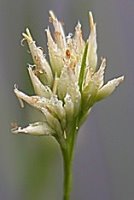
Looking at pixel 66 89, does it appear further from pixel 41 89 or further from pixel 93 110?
pixel 93 110

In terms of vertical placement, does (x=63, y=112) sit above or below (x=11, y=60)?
below

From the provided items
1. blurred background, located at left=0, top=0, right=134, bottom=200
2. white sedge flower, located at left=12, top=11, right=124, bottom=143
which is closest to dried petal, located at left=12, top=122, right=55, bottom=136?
white sedge flower, located at left=12, top=11, right=124, bottom=143

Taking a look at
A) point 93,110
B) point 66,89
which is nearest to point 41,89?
point 66,89

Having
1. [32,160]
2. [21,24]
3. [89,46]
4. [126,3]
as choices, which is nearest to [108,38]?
[126,3]

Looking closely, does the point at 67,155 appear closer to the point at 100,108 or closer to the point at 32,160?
the point at 32,160

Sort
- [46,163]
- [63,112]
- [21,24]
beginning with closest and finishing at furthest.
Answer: [63,112]
[46,163]
[21,24]

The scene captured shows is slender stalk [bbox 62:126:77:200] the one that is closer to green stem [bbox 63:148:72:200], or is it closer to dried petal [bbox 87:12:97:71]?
green stem [bbox 63:148:72:200]

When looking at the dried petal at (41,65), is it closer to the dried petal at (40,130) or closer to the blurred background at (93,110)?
the dried petal at (40,130)
